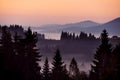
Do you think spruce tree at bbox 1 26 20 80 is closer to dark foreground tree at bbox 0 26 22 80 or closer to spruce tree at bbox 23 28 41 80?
dark foreground tree at bbox 0 26 22 80

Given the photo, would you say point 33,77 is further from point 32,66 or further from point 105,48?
point 105,48

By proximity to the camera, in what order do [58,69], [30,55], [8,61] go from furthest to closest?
[58,69] < [30,55] < [8,61]

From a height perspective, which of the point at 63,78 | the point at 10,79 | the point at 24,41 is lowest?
the point at 63,78

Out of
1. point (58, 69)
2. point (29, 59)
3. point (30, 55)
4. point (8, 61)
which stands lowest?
point (58, 69)

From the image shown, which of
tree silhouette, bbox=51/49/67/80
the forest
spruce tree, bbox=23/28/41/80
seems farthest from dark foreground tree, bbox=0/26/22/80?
tree silhouette, bbox=51/49/67/80

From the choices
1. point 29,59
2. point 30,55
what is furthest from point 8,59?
point 30,55

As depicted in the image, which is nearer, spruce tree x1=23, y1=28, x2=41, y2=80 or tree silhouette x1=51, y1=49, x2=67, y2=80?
→ spruce tree x1=23, y1=28, x2=41, y2=80

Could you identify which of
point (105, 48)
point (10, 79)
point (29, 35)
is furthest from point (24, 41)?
point (10, 79)

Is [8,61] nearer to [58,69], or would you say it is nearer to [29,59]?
[29,59]

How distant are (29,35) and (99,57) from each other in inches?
448

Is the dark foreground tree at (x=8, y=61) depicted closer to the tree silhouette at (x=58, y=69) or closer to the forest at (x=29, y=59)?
the forest at (x=29, y=59)

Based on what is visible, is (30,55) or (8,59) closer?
(8,59)

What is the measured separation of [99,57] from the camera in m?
53.1

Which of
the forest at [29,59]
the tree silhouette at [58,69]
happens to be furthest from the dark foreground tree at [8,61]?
the tree silhouette at [58,69]
